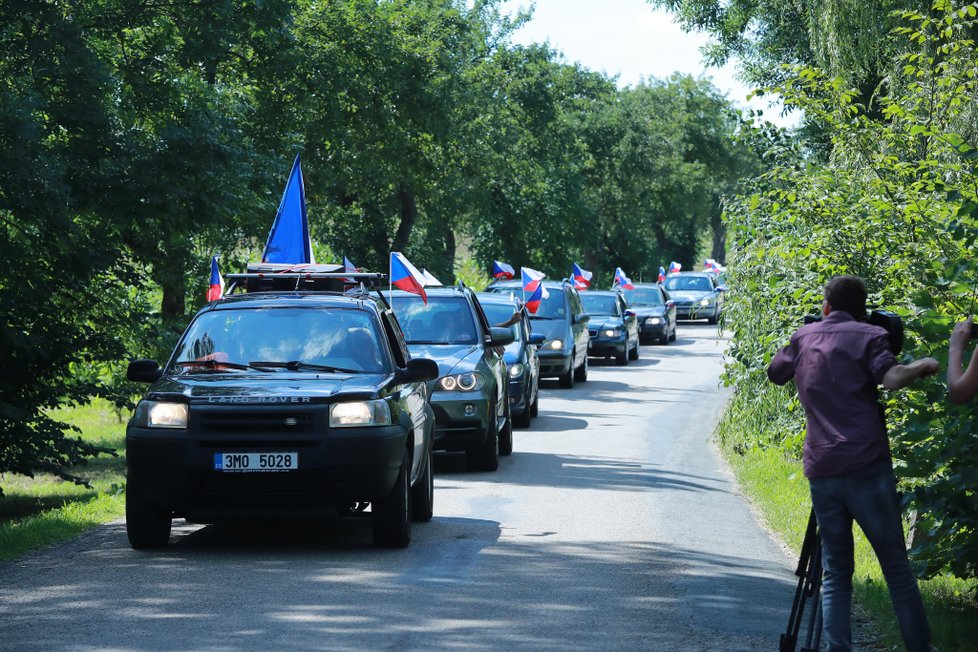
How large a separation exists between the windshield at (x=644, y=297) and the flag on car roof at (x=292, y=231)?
1063 inches

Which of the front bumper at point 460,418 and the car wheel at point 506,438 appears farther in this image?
the car wheel at point 506,438

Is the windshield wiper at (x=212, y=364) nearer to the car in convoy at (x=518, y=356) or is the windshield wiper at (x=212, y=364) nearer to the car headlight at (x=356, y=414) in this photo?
the car headlight at (x=356, y=414)

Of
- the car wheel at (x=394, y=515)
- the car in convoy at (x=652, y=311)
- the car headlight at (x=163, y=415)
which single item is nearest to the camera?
the car headlight at (x=163, y=415)

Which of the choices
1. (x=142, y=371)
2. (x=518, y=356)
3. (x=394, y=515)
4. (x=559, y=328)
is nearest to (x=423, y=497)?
(x=394, y=515)

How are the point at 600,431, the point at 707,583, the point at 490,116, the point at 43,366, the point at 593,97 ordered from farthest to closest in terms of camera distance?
the point at 593,97 < the point at 490,116 < the point at 600,431 < the point at 43,366 < the point at 707,583

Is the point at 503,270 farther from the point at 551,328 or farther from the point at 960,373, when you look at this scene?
the point at 960,373

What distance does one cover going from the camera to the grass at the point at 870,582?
7.46 meters

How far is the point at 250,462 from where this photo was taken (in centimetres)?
949

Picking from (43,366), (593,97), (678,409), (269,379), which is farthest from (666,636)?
(593,97)

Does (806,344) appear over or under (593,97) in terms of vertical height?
under

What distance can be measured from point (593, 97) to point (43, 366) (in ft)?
170

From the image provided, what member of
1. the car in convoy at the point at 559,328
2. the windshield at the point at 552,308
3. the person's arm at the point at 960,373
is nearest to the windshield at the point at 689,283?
the car in convoy at the point at 559,328

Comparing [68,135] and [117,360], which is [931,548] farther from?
[68,135]

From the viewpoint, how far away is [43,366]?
14094 millimetres
